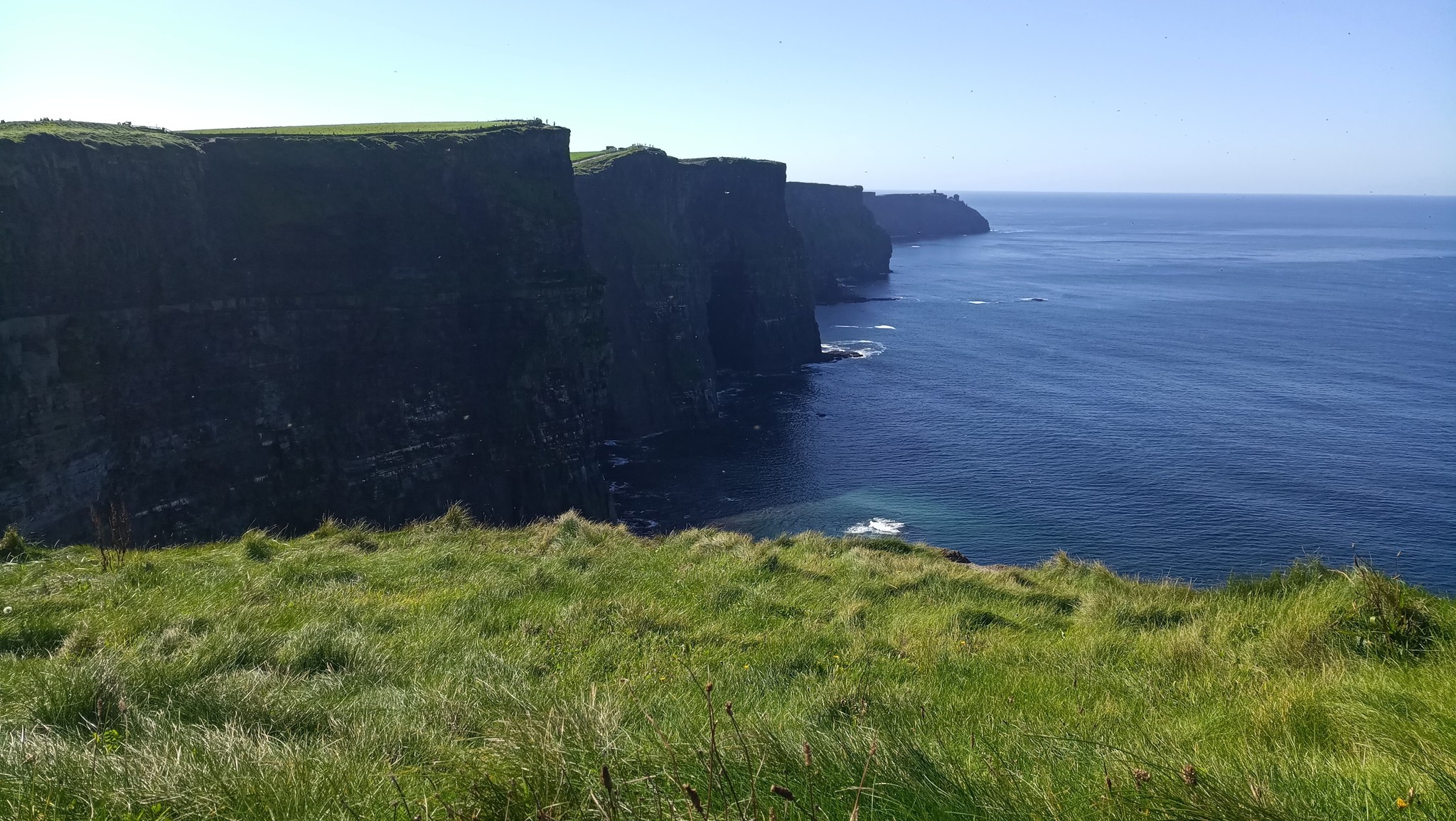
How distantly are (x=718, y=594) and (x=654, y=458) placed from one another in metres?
50.0

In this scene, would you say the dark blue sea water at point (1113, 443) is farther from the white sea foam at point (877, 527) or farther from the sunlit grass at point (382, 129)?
the sunlit grass at point (382, 129)

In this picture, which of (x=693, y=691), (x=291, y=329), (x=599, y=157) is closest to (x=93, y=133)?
(x=291, y=329)

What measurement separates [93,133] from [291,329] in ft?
33.5

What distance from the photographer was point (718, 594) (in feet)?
42.4

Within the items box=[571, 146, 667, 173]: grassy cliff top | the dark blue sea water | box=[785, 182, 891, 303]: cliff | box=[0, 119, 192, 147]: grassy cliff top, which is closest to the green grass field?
box=[0, 119, 192, 147]: grassy cliff top

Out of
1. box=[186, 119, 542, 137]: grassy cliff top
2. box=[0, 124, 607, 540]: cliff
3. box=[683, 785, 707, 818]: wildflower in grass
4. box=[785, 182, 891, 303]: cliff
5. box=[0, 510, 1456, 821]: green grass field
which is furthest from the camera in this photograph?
box=[785, 182, 891, 303]: cliff

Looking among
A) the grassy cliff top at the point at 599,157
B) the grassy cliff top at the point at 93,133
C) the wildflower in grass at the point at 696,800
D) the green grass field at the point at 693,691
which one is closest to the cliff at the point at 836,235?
the grassy cliff top at the point at 599,157

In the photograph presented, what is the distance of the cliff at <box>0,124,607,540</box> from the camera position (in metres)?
30.1

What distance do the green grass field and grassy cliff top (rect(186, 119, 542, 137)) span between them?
34.5 m

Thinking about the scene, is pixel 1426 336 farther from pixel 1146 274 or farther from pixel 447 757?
pixel 447 757

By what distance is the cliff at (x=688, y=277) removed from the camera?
69562 millimetres

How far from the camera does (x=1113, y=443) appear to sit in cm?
6031

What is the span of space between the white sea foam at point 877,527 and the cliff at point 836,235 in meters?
88.9

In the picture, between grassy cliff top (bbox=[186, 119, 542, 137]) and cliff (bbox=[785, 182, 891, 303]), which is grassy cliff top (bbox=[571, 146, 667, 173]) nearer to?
grassy cliff top (bbox=[186, 119, 542, 137])
